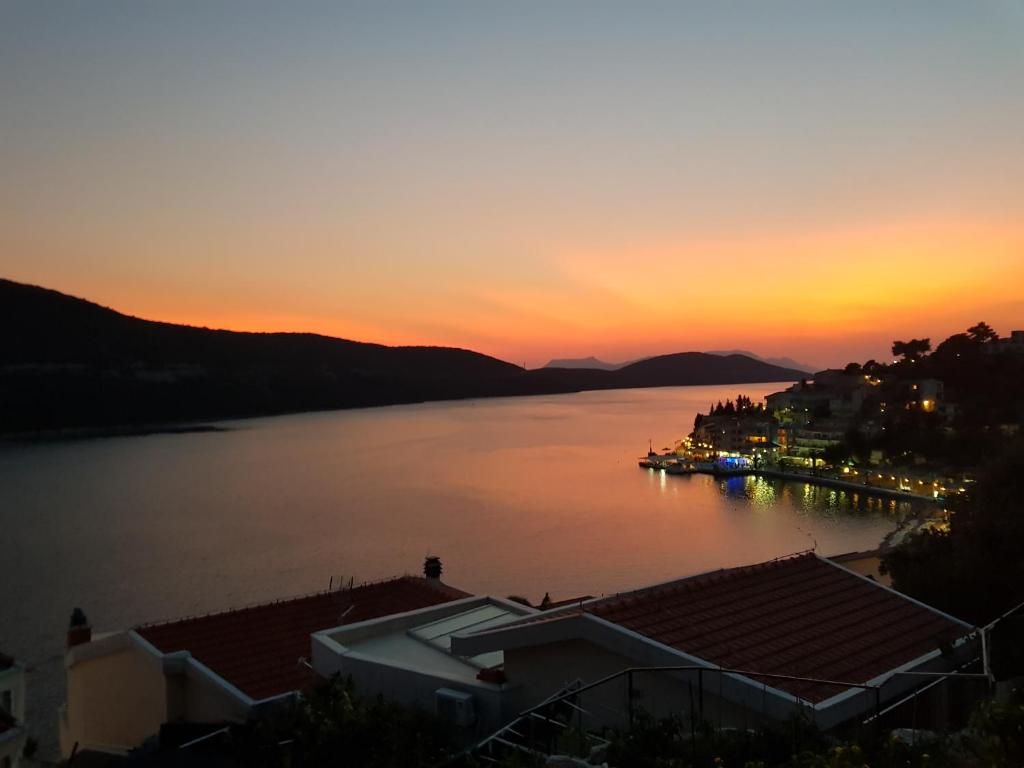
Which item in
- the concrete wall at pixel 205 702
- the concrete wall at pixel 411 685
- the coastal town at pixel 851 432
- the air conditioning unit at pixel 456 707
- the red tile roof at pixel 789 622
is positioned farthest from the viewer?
the coastal town at pixel 851 432

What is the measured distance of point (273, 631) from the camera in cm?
700

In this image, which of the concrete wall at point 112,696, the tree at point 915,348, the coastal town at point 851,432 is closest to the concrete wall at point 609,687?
the concrete wall at point 112,696

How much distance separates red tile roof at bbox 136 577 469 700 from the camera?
611 centimetres

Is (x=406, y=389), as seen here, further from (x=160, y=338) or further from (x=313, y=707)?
(x=313, y=707)

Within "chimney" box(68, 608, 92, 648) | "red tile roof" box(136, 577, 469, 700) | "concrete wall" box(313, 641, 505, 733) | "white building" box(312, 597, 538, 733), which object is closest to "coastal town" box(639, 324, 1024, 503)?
"red tile roof" box(136, 577, 469, 700)

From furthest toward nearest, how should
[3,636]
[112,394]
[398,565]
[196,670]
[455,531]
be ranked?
[112,394] → [455,531] → [398,565] → [3,636] → [196,670]

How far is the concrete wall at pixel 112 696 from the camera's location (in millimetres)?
6570

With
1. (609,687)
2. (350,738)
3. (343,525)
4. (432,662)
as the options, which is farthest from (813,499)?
(350,738)

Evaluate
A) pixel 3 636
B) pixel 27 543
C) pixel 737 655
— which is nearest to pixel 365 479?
pixel 27 543

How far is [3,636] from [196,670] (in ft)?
53.4

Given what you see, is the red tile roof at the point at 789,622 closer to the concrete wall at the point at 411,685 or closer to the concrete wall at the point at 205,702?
the concrete wall at the point at 411,685

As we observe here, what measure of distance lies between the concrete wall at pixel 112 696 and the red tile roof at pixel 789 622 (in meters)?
3.87

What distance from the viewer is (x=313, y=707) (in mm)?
3492

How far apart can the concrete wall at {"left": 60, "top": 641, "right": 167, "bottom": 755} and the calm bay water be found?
6.53 m
